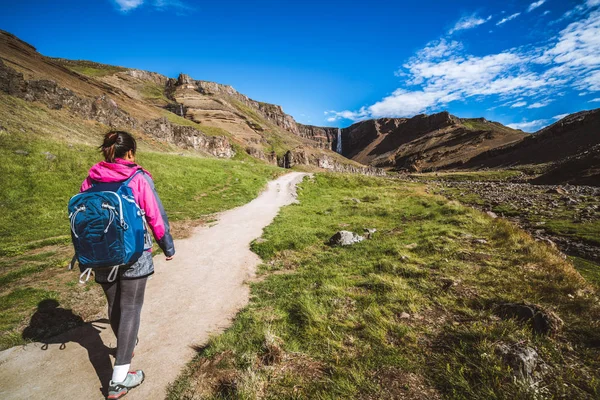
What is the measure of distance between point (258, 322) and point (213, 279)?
293cm

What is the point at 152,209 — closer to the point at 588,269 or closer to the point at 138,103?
the point at 588,269

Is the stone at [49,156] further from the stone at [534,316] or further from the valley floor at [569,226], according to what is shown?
the valley floor at [569,226]

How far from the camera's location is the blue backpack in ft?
9.64

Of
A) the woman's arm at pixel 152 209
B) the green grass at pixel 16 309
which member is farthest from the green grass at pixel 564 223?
the green grass at pixel 16 309

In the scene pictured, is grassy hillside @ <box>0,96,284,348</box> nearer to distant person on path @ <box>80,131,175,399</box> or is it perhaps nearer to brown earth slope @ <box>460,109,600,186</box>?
distant person on path @ <box>80,131,175,399</box>

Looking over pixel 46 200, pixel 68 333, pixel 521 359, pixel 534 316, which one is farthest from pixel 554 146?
pixel 46 200

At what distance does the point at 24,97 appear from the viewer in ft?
96.6

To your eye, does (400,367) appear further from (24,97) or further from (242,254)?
(24,97)

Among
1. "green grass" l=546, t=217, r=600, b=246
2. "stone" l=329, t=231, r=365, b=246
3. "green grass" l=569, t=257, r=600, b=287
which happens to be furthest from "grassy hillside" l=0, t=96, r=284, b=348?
"green grass" l=546, t=217, r=600, b=246

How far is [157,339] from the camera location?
466cm

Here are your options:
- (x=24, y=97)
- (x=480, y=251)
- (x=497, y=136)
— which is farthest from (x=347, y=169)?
(x=480, y=251)

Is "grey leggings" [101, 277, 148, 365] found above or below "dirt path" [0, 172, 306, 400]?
above

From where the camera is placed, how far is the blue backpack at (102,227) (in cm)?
294

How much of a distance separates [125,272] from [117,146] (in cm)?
179
